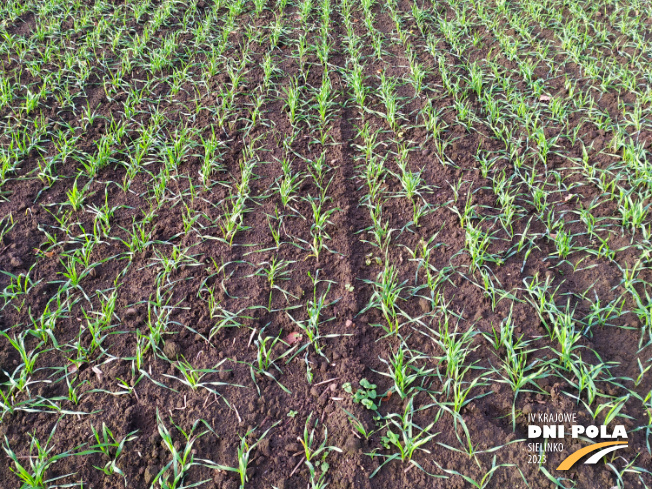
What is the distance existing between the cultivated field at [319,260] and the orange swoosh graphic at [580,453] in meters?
0.03

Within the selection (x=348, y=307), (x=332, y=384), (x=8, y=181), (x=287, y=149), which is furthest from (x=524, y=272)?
(x=8, y=181)

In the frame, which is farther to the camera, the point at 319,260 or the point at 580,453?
the point at 319,260

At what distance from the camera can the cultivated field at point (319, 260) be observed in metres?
2.15

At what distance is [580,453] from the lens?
2.12 meters

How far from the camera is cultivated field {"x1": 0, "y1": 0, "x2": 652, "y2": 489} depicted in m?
2.15

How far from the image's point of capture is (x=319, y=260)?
3.04 meters

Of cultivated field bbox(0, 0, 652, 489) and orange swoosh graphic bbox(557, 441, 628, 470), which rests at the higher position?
cultivated field bbox(0, 0, 652, 489)

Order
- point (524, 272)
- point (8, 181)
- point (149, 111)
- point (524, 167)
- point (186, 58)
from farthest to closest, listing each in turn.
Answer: point (186, 58), point (149, 111), point (524, 167), point (8, 181), point (524, 272)

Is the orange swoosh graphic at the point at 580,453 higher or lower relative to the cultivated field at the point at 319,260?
lower

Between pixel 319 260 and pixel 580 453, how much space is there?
67.3 inches

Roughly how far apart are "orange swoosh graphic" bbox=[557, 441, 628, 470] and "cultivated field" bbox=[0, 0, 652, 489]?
0.09 ft

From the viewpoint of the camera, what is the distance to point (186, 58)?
5.11 m

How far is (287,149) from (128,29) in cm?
314

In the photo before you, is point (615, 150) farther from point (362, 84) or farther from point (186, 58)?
point (186, 58)
